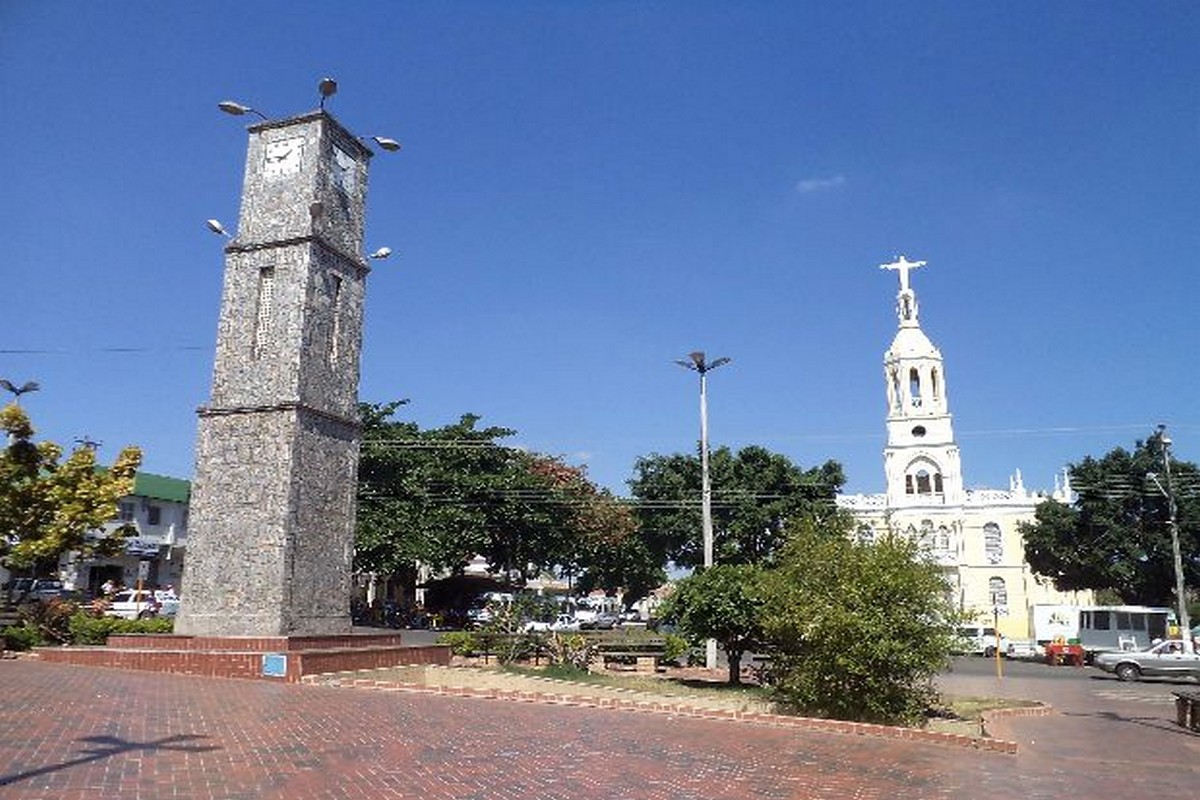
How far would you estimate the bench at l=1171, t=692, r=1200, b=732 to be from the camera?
16.0 m

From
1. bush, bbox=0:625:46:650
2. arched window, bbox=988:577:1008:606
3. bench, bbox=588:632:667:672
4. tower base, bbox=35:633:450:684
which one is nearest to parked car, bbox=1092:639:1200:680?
bench, bbox=588:632:667:672

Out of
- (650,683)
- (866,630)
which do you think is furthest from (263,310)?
(866,630)

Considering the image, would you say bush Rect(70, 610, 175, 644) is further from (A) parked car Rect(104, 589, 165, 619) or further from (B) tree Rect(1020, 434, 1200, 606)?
(B) tree Rect(1020, 434, 1200, 606)

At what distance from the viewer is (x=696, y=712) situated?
14.3 metres

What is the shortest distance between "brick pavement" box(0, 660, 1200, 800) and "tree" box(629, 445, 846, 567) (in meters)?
28.1

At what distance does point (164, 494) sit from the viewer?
160 feet

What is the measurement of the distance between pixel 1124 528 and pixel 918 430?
602 inches

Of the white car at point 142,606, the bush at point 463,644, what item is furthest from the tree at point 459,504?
the bush at point 463,644

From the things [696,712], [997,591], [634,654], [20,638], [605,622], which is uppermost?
[997,591]

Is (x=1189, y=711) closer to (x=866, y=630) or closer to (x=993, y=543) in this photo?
(x=866, y=630)

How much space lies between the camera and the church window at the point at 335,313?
19531 mm

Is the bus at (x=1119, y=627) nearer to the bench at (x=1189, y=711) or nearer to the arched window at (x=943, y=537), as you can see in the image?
the arched window at (x=943, y=537)

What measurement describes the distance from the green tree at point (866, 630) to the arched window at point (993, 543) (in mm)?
41568

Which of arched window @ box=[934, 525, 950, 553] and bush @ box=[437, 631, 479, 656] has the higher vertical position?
arched window @ box=[934, 525, 950, 553]
